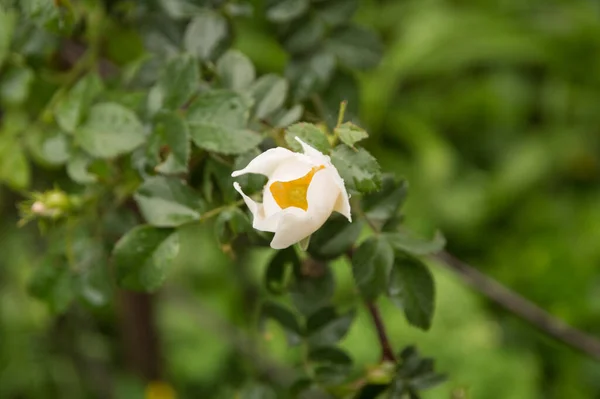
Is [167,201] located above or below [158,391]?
above


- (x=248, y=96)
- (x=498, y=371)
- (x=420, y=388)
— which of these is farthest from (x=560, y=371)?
(x=248, y=96)

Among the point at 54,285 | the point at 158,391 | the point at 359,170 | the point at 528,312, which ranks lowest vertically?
the point at 158,391

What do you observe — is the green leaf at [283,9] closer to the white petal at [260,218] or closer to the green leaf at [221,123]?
the green leaf at [221,123]

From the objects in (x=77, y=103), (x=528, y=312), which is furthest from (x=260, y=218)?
(x=528, y=312)

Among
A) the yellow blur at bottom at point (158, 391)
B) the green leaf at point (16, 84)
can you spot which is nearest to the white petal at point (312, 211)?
the green leaf at point (16, 84)

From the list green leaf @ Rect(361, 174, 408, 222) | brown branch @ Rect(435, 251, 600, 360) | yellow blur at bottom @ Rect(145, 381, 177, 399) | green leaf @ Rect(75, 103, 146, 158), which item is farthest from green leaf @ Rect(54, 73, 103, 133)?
yellow blur at bottom @ Rect(145, 381, 177, 399)

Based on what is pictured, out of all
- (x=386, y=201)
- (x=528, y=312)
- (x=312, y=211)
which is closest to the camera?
(x=312, y=211)

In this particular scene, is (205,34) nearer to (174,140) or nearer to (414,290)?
(174,140)

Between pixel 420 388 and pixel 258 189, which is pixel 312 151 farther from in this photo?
pixel 420 388
